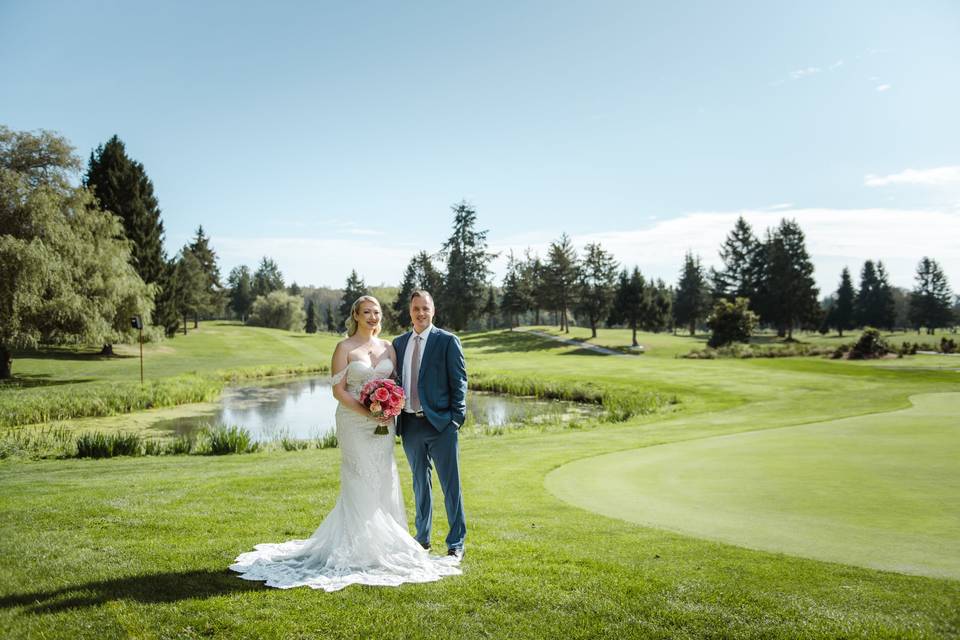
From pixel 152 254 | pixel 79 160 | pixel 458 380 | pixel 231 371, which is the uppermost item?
pixel 79 160

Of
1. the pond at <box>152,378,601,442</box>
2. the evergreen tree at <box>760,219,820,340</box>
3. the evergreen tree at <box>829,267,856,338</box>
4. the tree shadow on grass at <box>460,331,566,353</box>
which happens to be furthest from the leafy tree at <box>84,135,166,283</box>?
the evergreen tree at <box>829,267,856,338</box>

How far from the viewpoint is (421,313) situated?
6.23 m

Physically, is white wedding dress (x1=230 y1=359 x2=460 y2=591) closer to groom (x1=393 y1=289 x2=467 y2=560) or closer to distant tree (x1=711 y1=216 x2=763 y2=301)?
groom (x1=393 y1=289 x2=467 y2=560)

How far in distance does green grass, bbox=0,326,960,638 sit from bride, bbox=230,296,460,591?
1.07ft

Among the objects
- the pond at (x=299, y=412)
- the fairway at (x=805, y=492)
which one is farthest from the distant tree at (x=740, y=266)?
the fairway at (x=805, y=492)

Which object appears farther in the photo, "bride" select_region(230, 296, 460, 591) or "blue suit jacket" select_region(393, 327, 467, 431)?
"blue suit jacket" select_region(393, 327, 467, 431)

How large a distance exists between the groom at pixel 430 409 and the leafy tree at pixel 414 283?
239 ft

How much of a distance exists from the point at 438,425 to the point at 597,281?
66496 mm

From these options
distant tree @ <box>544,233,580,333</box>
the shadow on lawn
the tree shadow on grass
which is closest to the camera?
the shadow on lawn

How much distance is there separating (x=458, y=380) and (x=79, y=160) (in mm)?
34789

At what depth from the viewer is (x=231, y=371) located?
40656 mm

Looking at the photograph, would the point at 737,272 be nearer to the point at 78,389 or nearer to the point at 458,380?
the point at 78,389

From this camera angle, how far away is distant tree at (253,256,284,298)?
118625 millimetres

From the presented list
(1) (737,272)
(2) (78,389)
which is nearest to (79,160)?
(2) (78,389)
